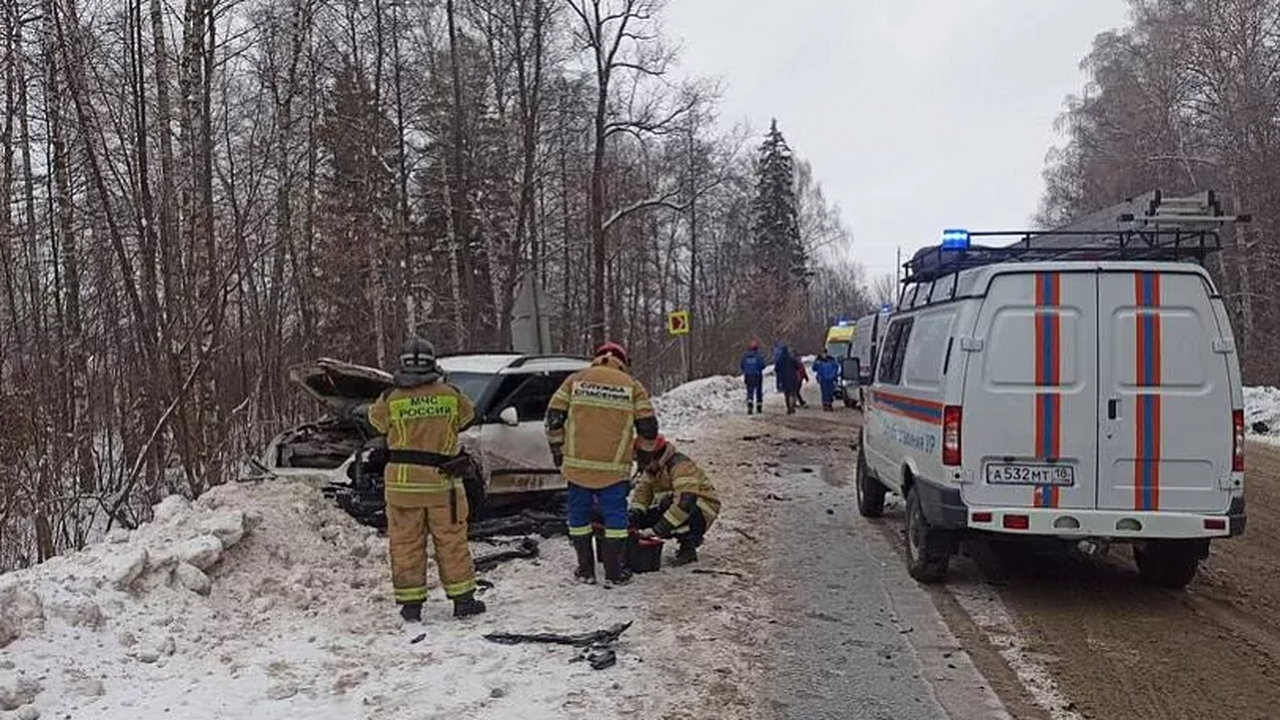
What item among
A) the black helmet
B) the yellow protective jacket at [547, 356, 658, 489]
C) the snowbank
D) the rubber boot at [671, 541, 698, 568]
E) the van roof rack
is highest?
the van roof rack

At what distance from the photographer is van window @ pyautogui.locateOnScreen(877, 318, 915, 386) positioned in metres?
8.67

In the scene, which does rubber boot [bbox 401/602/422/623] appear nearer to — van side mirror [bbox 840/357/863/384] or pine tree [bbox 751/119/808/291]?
van side mirror [bbox 840/357/863/384]

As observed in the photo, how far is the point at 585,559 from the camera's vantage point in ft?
24.3

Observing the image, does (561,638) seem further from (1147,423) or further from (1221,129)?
(1221,129)

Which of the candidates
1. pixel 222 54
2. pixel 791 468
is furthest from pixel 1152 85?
pixel 222 54

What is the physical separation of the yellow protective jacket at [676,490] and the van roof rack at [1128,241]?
8.20ft

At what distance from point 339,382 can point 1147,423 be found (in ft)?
21.0

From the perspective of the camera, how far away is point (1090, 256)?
8.33 metres

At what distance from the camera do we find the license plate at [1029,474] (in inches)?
262

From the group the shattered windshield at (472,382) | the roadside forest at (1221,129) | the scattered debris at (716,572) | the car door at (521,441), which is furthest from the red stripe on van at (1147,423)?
the roadside forest at (1221,129)

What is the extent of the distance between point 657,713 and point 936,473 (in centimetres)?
302

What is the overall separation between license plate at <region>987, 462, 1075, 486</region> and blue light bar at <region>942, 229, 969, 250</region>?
73.9 inches

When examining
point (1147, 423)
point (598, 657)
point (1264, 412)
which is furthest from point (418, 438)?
point (1264, 412)

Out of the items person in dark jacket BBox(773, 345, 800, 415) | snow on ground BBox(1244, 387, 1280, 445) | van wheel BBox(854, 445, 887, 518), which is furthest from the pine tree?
van wheel BBox(854, 445, 887, 518)
